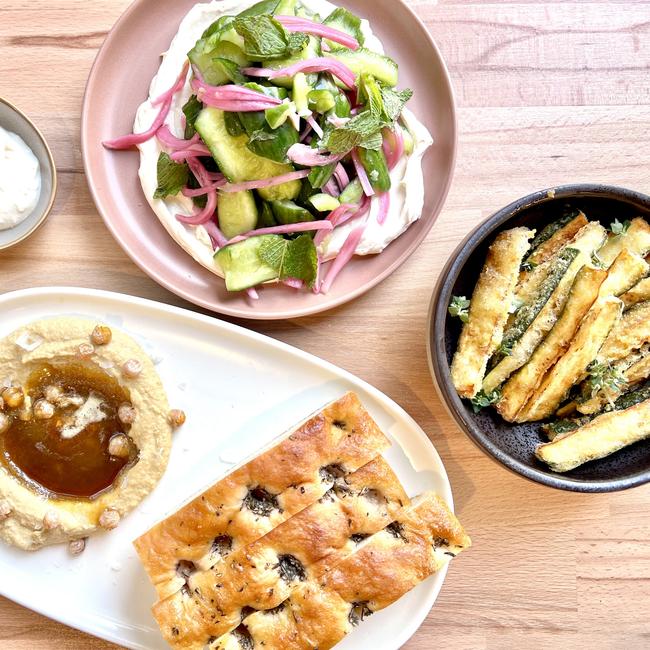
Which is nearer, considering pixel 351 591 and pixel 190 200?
pixel 351 591

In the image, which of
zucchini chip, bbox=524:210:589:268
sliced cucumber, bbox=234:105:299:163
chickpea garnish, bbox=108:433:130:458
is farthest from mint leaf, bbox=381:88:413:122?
chickpea garnish, bbox=108:433:130:458

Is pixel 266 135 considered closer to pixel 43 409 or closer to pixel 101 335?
pixel 101 335

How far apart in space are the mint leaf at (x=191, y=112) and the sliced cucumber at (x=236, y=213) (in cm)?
27

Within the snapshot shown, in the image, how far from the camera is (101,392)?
2.84 metres

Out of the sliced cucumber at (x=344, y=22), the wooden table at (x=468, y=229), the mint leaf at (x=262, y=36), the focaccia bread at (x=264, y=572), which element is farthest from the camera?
the wooden table at (x=468, y=229)

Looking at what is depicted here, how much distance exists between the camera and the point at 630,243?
8.50ft

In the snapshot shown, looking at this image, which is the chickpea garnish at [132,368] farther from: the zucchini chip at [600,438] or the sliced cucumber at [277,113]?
the zucchini chip at [600,438]

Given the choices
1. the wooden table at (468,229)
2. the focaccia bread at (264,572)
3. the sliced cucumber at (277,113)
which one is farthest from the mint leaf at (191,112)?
the focaccia bread at (264,572)

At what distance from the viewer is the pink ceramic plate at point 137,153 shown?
2711 mm

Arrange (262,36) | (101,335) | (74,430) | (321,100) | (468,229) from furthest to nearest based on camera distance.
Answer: (468,229) < (74,430) < (101,335) < (321,100) < (262,36)

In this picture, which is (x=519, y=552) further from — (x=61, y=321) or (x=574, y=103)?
(x=61, y=321)

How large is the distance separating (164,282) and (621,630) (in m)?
2.47

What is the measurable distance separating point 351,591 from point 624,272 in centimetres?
153

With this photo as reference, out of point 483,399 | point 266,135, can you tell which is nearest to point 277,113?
point 266,135
